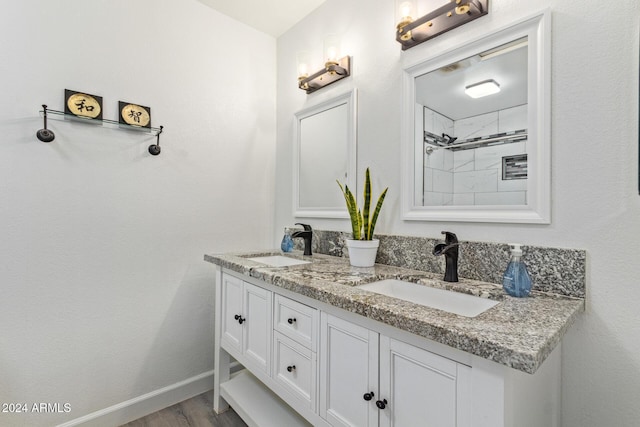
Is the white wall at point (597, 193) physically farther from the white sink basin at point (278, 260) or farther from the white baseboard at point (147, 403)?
the white baseboard at point (147, 403)

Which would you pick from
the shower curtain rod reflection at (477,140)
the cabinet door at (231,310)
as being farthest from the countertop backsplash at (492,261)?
the cabinet door at (231,310)

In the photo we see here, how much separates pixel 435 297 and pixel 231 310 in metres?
1.04

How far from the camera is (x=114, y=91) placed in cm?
165

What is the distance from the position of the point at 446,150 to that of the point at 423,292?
61 centimetres

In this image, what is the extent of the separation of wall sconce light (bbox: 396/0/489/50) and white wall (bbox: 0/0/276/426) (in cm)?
117

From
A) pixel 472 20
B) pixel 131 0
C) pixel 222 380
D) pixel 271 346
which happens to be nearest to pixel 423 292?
pixel 271 346

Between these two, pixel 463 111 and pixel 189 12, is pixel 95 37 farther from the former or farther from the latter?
pixel 463 111

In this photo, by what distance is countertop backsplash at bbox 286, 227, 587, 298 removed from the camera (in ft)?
3.24

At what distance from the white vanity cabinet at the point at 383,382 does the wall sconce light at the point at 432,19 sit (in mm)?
1263

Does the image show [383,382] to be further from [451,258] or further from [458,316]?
[451,258]

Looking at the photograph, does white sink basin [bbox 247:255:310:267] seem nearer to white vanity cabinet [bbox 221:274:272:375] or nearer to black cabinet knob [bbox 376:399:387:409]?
white vanity cabinet [bbox 221:274:272:375]

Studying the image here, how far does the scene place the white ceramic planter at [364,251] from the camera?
4.74ft

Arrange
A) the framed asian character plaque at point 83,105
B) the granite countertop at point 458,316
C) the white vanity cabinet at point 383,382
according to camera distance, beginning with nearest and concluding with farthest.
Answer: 1. the granite countertop at point 458,316
2. the white vanity cabinet at point 383,382
3. the framed asian character plaque at point 83,105

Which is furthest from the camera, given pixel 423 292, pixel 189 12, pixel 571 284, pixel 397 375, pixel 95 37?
pixel 189 12
